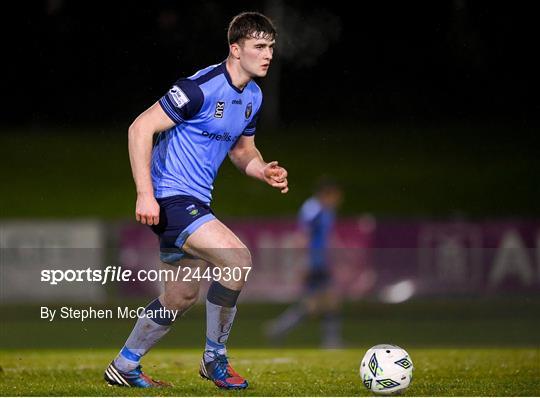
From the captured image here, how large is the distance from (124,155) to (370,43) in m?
7.04

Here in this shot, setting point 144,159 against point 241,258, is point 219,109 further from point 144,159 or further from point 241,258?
point 241,258

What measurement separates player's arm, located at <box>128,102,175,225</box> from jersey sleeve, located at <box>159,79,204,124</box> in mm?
69

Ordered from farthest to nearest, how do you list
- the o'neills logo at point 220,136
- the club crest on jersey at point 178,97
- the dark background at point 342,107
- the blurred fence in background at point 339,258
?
the dark background at point 342,107 < the blurred fence in background at point 339,258 < the o'neills logo at point 220,136 < the club crest on jersey at point 178,97

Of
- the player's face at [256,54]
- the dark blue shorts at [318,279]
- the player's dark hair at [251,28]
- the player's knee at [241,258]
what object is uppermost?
the player's dark hair at [251,28]

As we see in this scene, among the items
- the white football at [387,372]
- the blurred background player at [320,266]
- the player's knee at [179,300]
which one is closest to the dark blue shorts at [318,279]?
the blurred background player at [320,266]

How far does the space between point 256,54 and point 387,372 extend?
228 centimetres

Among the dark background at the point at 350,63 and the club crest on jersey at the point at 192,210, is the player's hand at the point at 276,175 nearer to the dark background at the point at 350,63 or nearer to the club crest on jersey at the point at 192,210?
the club crest on jersey at the point at 192,210

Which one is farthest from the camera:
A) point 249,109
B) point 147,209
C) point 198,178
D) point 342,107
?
point 342,107

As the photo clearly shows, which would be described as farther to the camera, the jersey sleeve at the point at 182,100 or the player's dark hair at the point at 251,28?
the player's dark hair at the point at 251,28

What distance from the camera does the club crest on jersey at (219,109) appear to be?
282 inches

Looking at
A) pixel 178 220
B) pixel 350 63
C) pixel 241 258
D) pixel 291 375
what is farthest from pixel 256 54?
pixel 350 63

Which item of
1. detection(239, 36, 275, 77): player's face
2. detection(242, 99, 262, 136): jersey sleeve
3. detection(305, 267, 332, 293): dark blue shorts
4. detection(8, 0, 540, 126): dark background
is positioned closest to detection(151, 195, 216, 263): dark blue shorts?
detection(242, 99, 262, 136): jersey sleeve

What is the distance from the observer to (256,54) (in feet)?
23.4

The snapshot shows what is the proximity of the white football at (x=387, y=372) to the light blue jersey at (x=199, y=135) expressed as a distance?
157 centimetres
